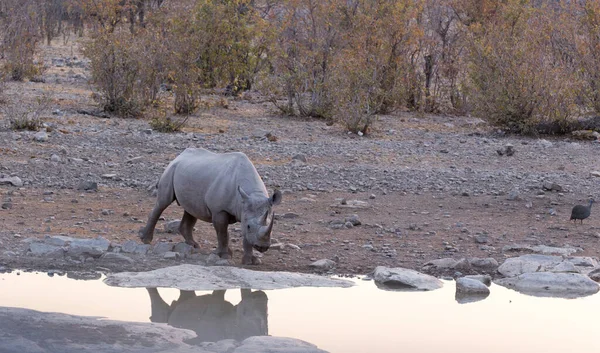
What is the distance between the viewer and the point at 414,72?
20.8 metres

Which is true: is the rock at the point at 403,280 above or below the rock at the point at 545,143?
above

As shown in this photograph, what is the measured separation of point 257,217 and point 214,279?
0.77 m

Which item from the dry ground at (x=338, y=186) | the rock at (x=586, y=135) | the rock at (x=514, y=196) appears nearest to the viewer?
the dry ground at (x=338, y=186)

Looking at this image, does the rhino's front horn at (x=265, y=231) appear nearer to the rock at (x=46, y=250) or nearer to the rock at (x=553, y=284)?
the rock at (x=46, y=250)

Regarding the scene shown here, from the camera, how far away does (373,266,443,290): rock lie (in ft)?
26.6

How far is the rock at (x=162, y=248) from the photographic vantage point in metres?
8.76

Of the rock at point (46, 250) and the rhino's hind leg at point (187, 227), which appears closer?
the rock at point (46, 250)

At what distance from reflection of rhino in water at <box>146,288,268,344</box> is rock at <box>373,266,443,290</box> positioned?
112cm

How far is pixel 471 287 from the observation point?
8.04 m

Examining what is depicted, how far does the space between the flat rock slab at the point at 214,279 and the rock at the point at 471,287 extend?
37.1 inches

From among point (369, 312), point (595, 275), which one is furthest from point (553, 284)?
point (369, 312)

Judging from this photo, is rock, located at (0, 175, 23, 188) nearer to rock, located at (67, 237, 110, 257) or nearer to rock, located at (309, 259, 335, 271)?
rock, located at (67, 237, 110, 257)

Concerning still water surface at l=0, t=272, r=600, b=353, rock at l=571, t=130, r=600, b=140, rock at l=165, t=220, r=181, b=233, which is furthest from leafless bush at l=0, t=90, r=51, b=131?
rock at l=571, t=130, r=600, b=140

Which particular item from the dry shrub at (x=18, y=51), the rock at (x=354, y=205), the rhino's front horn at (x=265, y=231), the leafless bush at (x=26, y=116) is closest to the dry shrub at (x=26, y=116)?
the leafless bush at (x=26, y=116)
